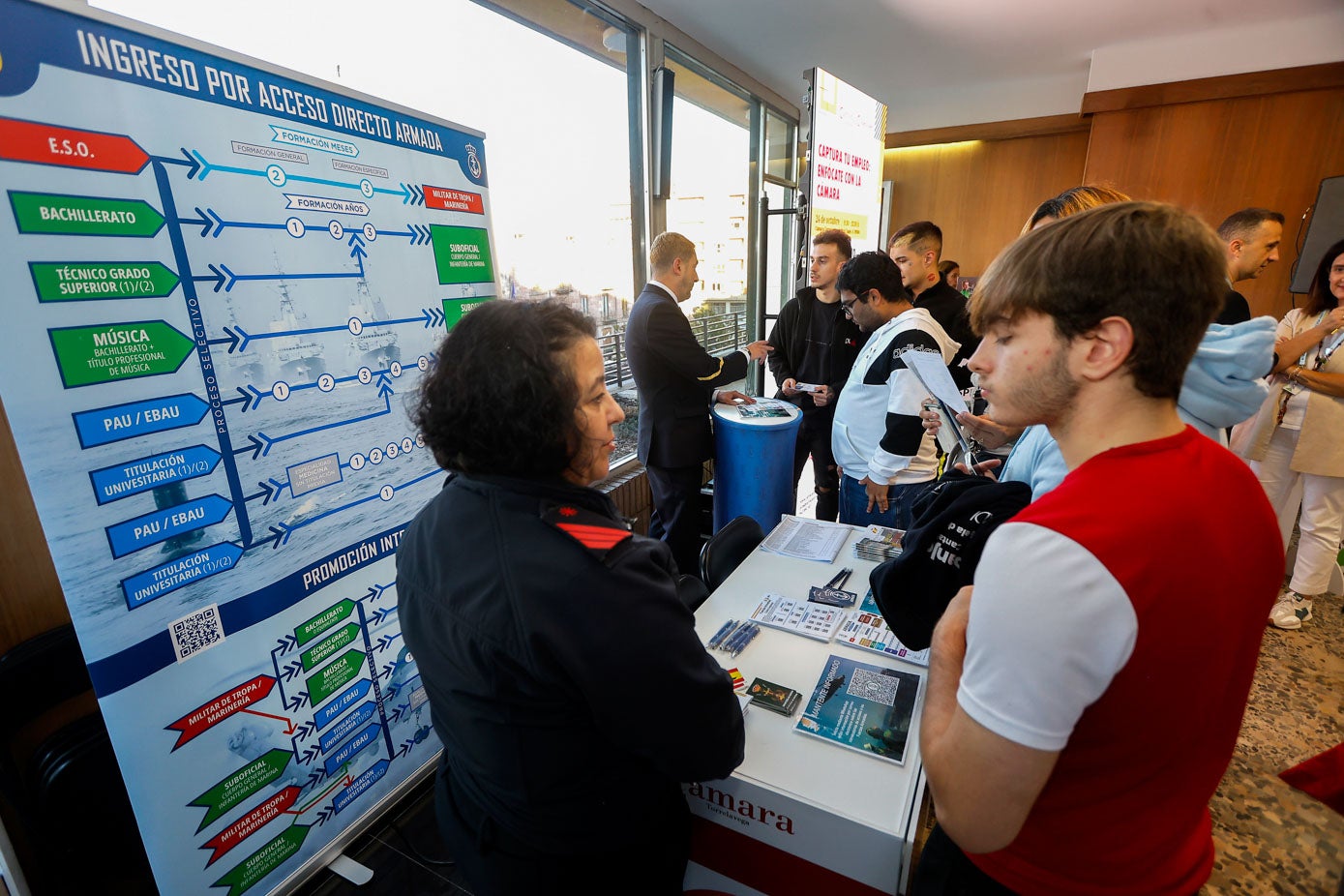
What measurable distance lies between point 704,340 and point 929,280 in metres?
1.88

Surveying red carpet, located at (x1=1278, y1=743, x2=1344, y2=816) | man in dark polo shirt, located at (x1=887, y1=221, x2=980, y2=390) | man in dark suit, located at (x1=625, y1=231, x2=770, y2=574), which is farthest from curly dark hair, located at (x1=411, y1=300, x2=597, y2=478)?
man in dark polo shirt, located at (x1=887, y1=221, x2=980, y2=390)

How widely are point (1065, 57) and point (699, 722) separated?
5611 mm

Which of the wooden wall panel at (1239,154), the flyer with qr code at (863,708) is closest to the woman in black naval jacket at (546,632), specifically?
the flyer with qr code at (863,708)

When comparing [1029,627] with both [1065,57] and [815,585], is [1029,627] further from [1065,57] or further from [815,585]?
[1065,57]

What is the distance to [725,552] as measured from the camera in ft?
6.07

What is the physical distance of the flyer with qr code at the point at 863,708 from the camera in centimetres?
110

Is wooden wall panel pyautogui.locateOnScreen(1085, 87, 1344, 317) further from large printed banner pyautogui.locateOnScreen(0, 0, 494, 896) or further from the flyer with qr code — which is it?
large printed banner pyautogui.locateOnScreen(0, 0, 494, 896)

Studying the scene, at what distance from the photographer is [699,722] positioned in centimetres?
86

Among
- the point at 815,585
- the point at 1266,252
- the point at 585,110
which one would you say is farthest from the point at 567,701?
the point at 1266,252

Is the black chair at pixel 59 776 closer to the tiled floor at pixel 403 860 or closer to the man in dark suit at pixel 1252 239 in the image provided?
the tiled floor at pixel 403 860

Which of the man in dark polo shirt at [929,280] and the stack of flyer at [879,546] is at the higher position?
the man in dark polo shirt at [929,280]

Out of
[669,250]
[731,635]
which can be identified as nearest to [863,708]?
[731,635]

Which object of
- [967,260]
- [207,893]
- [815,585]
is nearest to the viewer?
[207,893]

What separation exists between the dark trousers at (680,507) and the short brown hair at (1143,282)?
7.80ft
